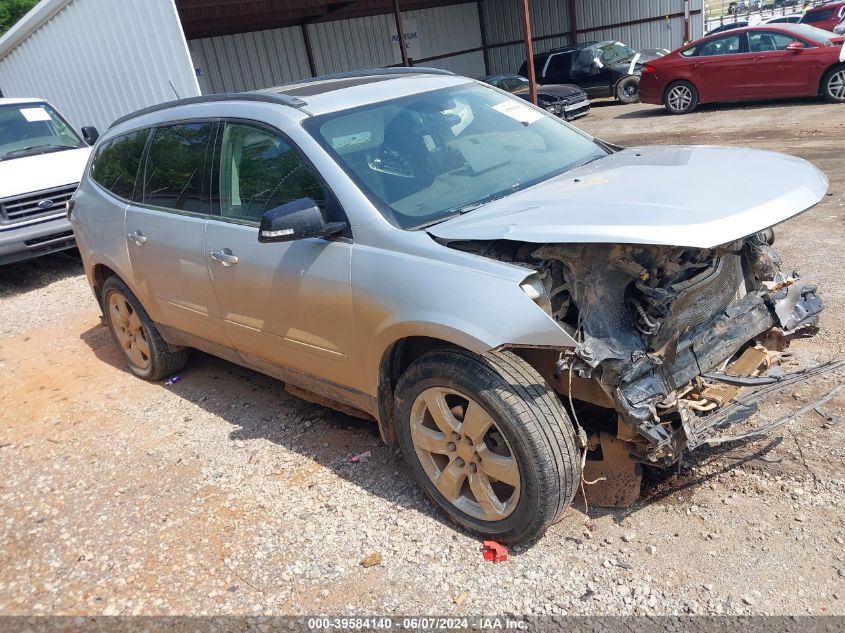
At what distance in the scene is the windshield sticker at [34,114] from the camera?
31.4ft

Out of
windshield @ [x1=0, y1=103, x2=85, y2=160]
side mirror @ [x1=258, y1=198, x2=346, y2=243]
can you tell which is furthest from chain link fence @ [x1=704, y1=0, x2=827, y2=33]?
side mirror @ [x1=258, y1=198, x2=346, y2=243]

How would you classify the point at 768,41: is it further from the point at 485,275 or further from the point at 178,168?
the point at 485,275

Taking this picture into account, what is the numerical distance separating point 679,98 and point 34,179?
11.4 meters

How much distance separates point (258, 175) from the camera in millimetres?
3805

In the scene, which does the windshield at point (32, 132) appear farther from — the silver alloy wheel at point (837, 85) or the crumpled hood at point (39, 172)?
the silver alloy wheel at point (837, 85)

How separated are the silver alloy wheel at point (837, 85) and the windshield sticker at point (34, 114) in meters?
12.3

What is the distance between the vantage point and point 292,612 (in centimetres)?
293

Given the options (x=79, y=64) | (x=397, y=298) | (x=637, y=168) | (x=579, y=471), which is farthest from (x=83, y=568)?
(x=79, y=64)

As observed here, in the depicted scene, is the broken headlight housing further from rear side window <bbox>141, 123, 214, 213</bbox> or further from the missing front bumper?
rear side window <bbox>141, 123, 214, 213</bbox>

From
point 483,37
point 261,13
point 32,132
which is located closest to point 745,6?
point 483,37

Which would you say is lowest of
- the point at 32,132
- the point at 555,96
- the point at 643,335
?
the point at 555,96

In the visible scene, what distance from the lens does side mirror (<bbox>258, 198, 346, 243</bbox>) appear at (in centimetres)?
314

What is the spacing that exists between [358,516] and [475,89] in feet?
8.25

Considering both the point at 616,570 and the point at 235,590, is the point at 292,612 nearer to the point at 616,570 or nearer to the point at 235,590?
the point at 235,590
